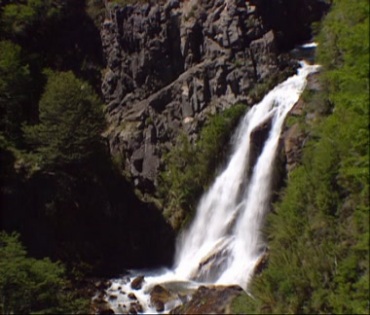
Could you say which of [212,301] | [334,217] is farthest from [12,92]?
[334,217]

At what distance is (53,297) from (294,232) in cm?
872

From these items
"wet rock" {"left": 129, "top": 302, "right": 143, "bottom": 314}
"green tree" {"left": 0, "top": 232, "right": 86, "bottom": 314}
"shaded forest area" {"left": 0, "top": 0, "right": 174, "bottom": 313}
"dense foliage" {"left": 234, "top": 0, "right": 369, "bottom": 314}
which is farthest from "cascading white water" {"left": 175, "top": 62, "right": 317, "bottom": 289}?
"green tree" {"left": 0, "top": 232, "right": 86, "bottom": 314}

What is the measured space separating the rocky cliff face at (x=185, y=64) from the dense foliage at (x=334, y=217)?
504 inches

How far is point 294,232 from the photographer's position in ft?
61.4

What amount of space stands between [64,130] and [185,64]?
8.04 m

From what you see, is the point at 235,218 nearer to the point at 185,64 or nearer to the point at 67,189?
the point at 67,189

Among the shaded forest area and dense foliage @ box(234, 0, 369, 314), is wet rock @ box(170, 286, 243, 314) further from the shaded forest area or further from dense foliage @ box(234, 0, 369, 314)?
the shaded forest area

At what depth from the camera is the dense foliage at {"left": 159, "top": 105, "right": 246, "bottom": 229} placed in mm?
31078

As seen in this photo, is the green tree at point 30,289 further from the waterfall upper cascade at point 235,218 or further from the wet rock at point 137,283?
the wet rock at point 137,283

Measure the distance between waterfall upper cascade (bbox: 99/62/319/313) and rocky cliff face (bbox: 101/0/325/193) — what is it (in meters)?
2.39

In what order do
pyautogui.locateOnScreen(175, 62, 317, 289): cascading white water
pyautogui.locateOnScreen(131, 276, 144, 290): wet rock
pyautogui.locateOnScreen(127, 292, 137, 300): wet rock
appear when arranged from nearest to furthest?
pyautogui.locateOnScreen(127, 292, 137, 300): wet rock → pyautogui.locateOnScreen(175, 62, 317, 289): cascading white water → pyautogui.locateOnScreen(131, 276, 144, 290): wet rock

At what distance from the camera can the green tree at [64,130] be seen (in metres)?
31.2

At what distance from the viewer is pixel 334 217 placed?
17.7 m

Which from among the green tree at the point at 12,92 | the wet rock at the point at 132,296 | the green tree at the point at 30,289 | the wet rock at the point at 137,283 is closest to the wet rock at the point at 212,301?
the green tree at the point at 30,289
